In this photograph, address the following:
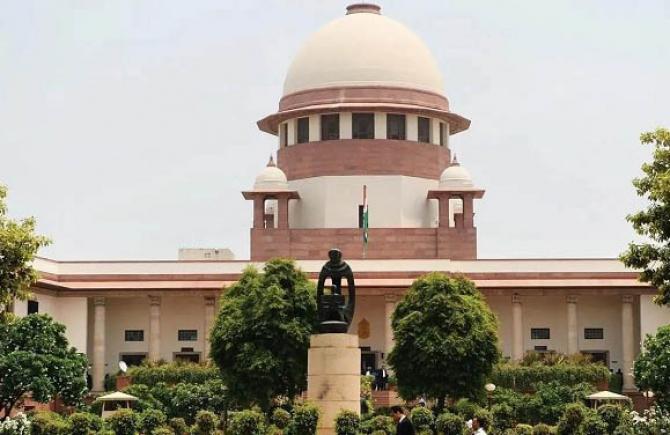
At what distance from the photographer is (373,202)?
2840 inches

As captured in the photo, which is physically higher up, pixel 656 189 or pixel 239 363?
pixel 656 189

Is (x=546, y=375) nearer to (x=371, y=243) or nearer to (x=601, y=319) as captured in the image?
(x=601, y=319)

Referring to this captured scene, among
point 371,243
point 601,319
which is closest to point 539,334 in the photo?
point 601,319

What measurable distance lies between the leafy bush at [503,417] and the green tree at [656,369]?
4.61 meters

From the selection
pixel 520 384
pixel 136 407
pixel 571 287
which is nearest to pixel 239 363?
pixel 136 407

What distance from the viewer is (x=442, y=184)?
70.8 metres

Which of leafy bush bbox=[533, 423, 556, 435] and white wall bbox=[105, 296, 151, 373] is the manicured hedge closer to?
white wall bbox=[105, 296, 151, 373]

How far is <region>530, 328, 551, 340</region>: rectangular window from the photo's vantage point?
2717 inches

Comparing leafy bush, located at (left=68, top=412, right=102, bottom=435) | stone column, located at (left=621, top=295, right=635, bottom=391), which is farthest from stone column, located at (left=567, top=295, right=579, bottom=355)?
leafy bush, located at (left=68, top=412, right=102, bottom=435)

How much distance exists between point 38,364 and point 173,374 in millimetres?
9561

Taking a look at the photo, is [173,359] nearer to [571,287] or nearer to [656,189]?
[571,287]

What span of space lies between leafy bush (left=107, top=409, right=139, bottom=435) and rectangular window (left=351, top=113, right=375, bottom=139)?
30977 mm

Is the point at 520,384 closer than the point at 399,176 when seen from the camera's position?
Yes

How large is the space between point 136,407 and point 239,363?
15.0ft
